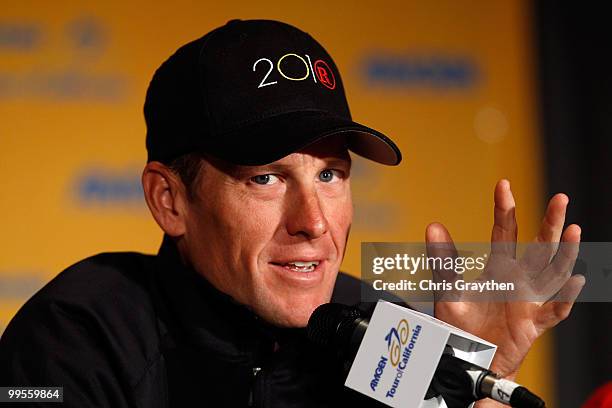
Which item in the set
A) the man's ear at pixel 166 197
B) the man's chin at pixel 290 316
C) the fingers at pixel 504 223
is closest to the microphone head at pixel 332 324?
the man's chin at pixel 290 316

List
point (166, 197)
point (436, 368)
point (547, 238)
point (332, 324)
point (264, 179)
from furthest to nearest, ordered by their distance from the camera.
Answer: point (166, 197) → point (264, 179) → point (547, 238) → point (332, 324) → point (436, 368)

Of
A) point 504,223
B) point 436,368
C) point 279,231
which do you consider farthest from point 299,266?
point 436,368

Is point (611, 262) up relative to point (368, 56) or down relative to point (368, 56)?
down

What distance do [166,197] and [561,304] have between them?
2.03ft

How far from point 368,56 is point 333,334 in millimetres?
1518

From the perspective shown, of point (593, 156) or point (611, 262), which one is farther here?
point (593, 156)

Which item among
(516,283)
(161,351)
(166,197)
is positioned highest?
(166,197)

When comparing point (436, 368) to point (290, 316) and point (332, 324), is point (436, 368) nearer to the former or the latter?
point (332, 324)

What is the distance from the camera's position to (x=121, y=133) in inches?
95.1

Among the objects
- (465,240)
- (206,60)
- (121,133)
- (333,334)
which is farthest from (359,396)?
(121,133)

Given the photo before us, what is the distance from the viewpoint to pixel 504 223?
4.23ft

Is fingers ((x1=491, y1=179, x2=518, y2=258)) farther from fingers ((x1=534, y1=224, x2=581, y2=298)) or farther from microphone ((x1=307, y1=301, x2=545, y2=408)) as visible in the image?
Result: microphone ((x1=307, y1=301, x2=545, y2=408))

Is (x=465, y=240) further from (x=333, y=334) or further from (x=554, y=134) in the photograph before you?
(x=333, y=334)

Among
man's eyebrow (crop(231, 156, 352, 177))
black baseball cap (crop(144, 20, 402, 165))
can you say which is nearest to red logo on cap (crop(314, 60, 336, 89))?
black baseball cap (crop(144, 20, 402, 165))
